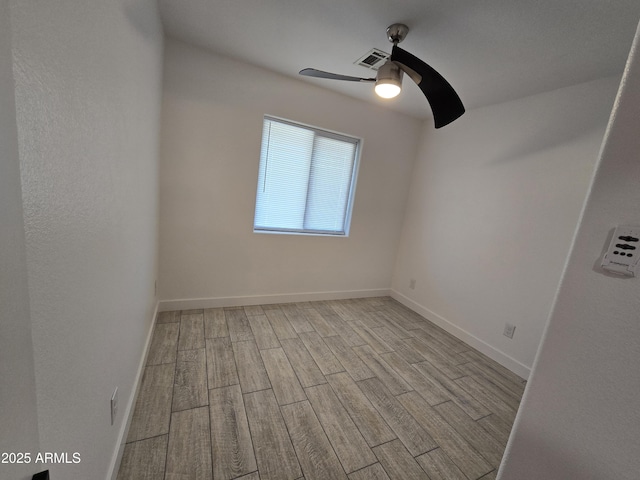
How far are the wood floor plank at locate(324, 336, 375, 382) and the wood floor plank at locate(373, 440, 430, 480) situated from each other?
0.51 metres

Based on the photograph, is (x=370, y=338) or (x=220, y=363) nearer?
(x=220, y=363)

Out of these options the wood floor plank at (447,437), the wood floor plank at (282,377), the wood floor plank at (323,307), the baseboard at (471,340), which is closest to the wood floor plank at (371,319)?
the wood floor plank at (323,307)

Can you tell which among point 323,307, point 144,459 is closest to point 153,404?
point 144,459

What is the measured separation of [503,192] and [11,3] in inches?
119

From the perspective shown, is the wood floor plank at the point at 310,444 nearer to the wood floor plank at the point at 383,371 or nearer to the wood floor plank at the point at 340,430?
the wood floor plank at the point at 340,430

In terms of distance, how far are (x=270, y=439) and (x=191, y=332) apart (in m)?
1.25

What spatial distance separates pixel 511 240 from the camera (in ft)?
7.61

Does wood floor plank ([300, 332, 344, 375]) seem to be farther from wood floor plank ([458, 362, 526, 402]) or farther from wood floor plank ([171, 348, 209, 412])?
wood floor plank ([458, 362, 526, 402])

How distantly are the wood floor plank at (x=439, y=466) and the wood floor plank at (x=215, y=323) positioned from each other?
1703mm

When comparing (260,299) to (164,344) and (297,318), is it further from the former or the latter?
(164,344)

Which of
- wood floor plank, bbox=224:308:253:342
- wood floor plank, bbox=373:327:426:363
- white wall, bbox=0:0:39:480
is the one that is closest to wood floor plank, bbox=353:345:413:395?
wood floor plank, bbox=373:327:426:363

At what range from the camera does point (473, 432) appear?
1562 millimetres

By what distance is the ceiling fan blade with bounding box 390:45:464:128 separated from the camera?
1.43 m

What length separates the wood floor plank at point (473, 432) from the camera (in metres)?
1.43
